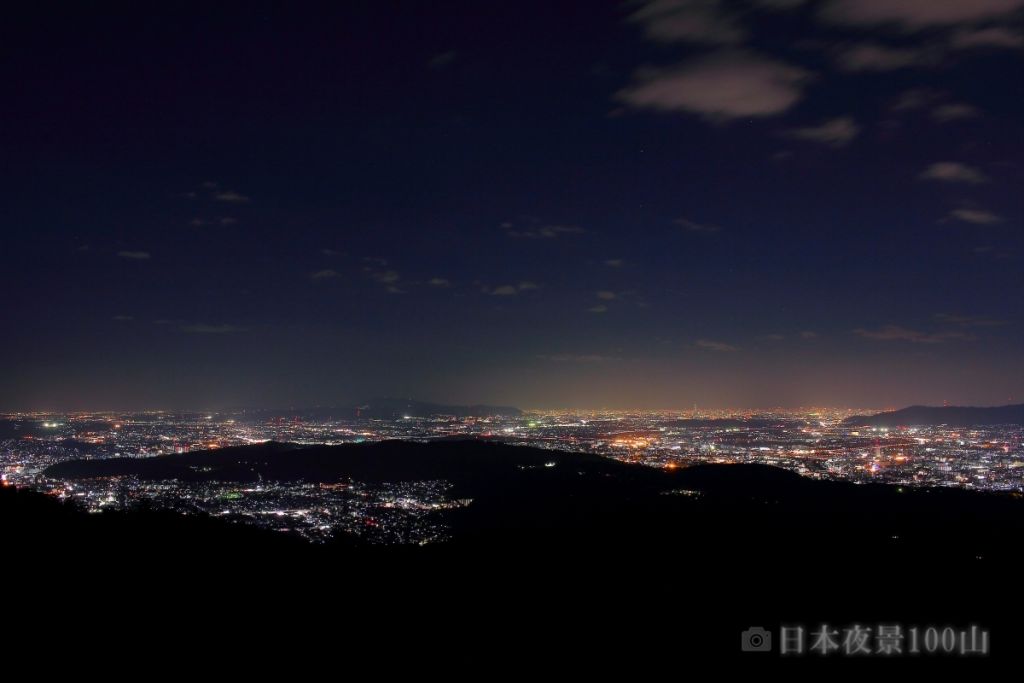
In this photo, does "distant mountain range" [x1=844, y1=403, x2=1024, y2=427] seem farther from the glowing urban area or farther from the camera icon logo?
the camera icon logo

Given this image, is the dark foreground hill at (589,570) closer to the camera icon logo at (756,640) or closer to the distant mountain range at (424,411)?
the camera icon logo at (756,640)

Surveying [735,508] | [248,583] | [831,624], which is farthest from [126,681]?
[735,508]

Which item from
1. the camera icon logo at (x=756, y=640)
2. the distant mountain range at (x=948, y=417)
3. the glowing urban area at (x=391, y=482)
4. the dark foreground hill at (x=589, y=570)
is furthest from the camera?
the distant mountain range at (x=948, y=417)

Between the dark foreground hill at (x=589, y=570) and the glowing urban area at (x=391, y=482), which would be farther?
the glowing urban area at (x=391, y=482)

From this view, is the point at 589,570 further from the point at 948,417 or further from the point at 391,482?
the point at 948,417

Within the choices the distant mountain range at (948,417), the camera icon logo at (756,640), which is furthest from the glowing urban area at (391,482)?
the distant mountain range at (948,417)

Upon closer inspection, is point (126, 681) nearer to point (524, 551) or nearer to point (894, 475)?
point (524, 551)

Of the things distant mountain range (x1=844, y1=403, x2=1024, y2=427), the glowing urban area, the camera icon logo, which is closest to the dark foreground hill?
the camera icon logo
